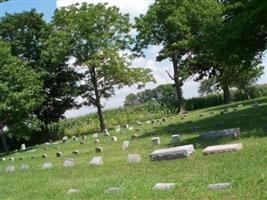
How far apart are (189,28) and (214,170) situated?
35694 millimetres

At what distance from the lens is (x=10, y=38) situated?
4519cm

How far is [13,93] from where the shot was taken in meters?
31.2

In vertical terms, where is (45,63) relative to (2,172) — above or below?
above

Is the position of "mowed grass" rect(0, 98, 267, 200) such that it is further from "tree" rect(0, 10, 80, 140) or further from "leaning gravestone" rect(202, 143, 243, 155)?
"tree" rect(0, 10, 80, 140)

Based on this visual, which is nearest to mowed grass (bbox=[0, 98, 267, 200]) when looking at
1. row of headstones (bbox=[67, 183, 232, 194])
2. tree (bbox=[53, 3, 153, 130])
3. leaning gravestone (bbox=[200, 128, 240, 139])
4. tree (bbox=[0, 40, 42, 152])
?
row of headstones (bbox=[67, 183, 232, 194])

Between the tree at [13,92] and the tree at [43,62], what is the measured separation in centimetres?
1083

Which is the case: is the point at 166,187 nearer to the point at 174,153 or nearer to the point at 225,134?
the point at 174,153

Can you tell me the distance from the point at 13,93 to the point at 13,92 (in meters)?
0.39

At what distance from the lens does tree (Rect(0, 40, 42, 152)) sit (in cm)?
3086

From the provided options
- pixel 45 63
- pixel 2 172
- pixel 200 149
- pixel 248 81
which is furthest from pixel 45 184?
pixel 248 81

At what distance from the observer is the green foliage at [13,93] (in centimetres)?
3087

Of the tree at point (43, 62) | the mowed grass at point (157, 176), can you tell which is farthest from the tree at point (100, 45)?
the mowed grass at point (157, 176)

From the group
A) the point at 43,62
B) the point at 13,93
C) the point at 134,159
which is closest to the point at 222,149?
the point at 134,159

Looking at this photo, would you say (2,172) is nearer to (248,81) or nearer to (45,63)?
(45,63)
